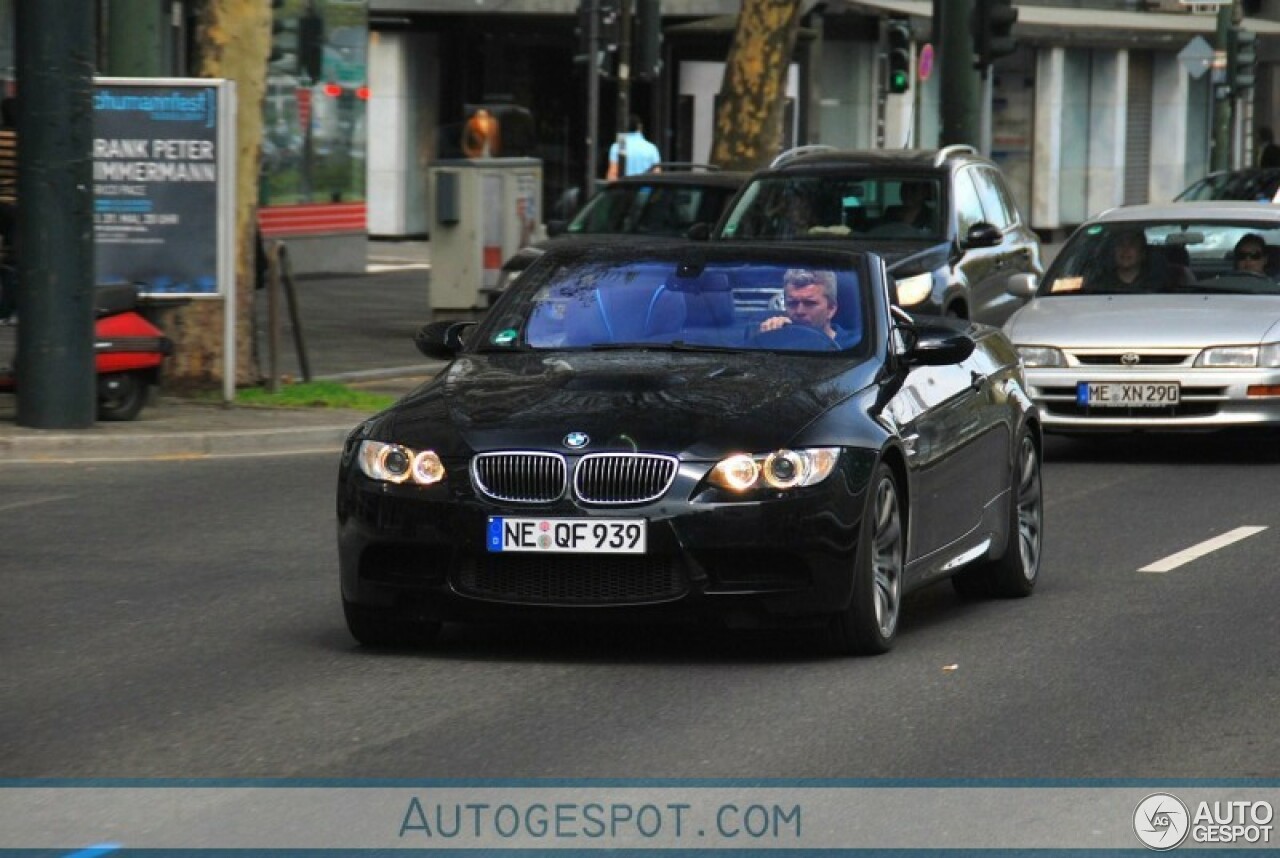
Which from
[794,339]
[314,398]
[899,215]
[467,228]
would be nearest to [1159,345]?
[899,215]

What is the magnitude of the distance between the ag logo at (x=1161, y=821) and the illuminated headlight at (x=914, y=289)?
39.8 feet

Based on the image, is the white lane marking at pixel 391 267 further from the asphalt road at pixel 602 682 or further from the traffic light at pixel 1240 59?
the asphalt road at pixel 602 682

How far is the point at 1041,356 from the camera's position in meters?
16.4

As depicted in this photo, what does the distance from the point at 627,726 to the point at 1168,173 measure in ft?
169

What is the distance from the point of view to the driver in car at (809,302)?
32.9 ft

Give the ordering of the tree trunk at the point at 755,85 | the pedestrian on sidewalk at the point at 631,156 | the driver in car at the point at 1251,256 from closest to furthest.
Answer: the driver in car at the point at 1251,256 < the tree trunk at the point at 755,85 < the pedestrian on sidewalk at the point at 631,156

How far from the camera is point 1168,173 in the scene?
58.1 m

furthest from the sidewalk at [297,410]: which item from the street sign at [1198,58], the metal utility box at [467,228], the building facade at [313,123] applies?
the street sign at [1198,58]

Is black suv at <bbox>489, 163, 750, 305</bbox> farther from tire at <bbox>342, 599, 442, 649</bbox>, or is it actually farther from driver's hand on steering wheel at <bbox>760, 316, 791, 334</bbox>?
tire at <bbox>342, 599, 442, 649</bbox>

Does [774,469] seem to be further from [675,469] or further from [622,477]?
[622,477]

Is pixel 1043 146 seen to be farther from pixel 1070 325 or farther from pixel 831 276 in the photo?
pixel 831 276

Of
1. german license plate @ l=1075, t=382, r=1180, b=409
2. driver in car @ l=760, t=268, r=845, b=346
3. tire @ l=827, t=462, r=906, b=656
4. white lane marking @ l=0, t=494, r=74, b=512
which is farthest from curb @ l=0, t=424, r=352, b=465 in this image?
tire @ l=827, t=462, r=906, b=656

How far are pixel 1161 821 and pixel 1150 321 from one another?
391 inches

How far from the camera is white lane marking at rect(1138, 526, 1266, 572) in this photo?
11867 millimetres
